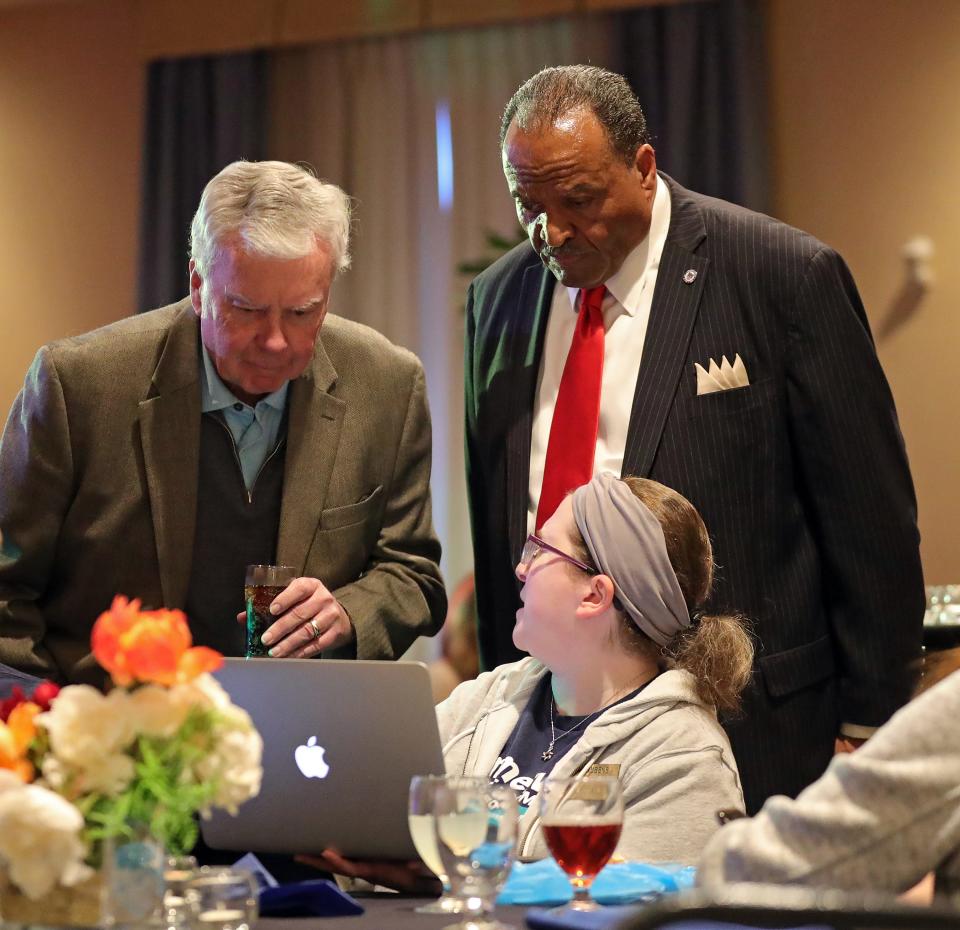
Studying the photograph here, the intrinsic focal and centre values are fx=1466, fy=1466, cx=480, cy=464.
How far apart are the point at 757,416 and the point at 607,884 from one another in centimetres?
130

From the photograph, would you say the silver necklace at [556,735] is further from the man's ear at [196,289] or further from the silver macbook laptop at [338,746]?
the man's ear at [196,289]

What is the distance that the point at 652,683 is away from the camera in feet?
7.21

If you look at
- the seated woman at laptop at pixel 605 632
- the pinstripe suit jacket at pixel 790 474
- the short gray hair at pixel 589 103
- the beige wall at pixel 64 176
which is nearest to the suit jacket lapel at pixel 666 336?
the pinstripe suit jacket at pixel 790 474

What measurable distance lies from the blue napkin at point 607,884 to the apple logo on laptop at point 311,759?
11.0 inches

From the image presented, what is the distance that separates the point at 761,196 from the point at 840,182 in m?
0.30

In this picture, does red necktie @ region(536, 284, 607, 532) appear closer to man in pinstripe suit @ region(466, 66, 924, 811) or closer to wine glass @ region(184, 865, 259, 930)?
man in pinstripe suit @ region(466, 66, 924, 811)

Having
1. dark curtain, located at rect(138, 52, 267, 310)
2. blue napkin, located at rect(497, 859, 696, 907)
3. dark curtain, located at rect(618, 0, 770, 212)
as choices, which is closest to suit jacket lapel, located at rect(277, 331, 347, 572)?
blue napkin, located at rect(497, 859, 696, 907)

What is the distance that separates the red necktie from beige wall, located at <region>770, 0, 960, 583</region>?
287cm

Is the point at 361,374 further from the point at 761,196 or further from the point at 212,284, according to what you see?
the point at 761,196

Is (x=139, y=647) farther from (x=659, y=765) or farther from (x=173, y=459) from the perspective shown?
(x=173, y=459)

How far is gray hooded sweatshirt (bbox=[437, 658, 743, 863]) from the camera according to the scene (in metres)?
1.98

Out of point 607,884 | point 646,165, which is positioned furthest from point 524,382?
point 607,884

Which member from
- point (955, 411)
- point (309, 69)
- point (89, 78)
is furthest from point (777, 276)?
point (89, 78)

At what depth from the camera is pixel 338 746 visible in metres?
1.80
